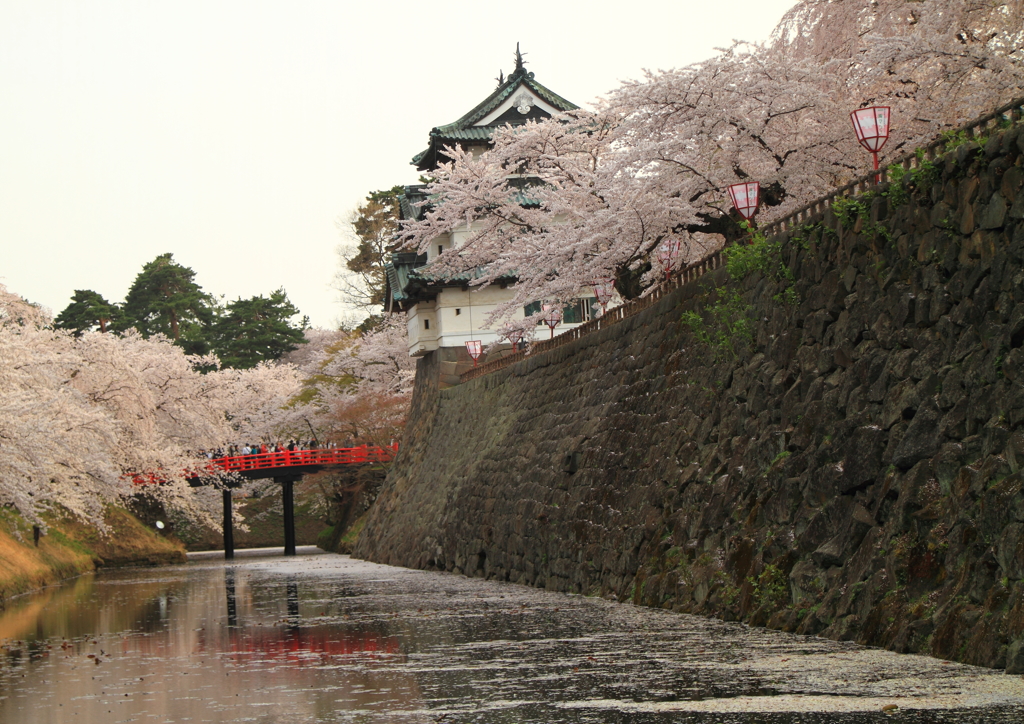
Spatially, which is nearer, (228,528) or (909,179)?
(909,179)

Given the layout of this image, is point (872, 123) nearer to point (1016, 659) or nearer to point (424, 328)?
point (1016, 659)

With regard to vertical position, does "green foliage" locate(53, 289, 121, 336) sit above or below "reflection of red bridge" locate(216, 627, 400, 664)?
above

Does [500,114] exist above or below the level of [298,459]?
above

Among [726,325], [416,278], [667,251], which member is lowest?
[726,325]

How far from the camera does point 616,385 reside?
63.9ft

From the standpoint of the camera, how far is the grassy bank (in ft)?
85.5

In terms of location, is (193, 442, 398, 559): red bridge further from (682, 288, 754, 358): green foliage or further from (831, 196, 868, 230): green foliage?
(831, 196, 868, 230): green foliage

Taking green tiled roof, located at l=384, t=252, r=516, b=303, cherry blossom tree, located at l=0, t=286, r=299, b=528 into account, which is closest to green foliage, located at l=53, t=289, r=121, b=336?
cherry blossom tree, located at l=0, t=286, r=299, b=528

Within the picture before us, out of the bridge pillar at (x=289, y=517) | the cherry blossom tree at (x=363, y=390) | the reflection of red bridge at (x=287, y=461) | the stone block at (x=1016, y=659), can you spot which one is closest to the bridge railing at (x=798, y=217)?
the stone block at (x=1016, y=659)

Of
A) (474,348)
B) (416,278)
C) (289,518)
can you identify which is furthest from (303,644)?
(289,518)

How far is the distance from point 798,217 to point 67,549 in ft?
87.0

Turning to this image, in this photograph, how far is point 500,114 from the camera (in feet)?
119

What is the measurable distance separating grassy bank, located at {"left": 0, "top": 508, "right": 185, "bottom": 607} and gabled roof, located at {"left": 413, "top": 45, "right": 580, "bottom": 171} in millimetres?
17136

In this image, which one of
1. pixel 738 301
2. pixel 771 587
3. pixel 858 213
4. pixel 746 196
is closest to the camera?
pixel 771 587
